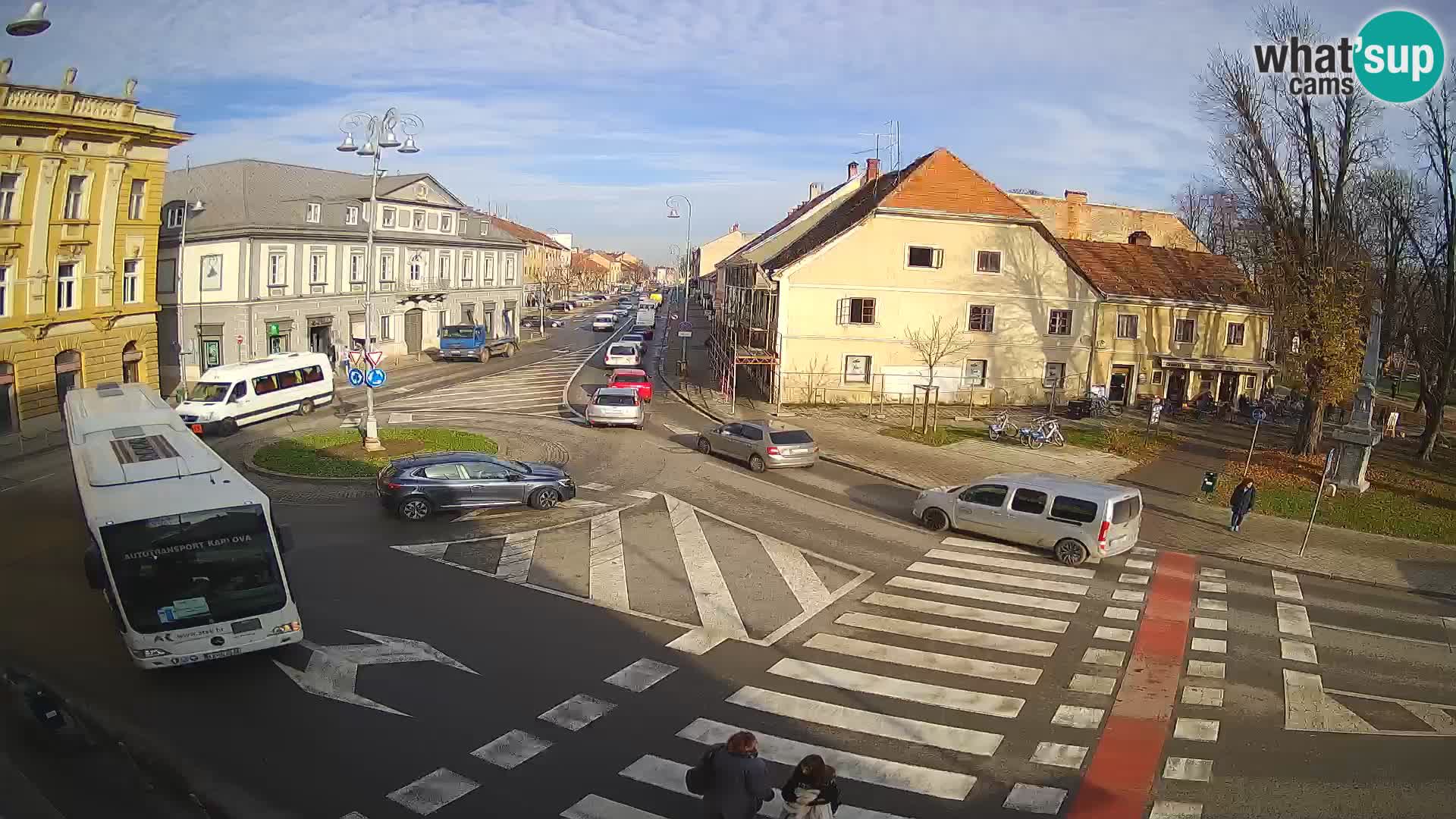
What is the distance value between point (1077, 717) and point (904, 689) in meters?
2.12

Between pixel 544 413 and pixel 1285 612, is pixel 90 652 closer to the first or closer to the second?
pixel 1285 612

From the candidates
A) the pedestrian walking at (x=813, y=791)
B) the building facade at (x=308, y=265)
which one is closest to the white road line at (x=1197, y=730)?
the pedestrian walking at (x=813, y=791)

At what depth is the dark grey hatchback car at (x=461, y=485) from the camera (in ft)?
61.8

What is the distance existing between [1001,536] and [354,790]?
13608 mm

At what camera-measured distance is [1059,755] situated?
32.5 ft

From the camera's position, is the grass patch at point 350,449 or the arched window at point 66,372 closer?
the grass patch at point 350,449

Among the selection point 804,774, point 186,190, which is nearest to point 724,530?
point 804,774

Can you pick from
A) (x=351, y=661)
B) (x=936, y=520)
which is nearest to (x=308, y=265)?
(x=936, y=520)

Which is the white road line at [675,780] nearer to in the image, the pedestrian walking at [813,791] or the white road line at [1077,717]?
the pedestrian walking at [813,791]

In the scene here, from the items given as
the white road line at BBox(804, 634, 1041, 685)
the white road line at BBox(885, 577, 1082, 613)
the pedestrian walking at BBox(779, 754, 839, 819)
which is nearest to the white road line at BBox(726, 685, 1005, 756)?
the white road line at BBox(804, 634, 1041, 685)

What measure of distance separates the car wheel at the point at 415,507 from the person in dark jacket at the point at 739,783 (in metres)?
13.2

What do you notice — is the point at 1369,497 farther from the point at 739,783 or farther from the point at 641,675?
the point at 739,783

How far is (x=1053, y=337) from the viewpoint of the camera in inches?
1563

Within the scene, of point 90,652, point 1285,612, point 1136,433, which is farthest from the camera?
point 1136,433
